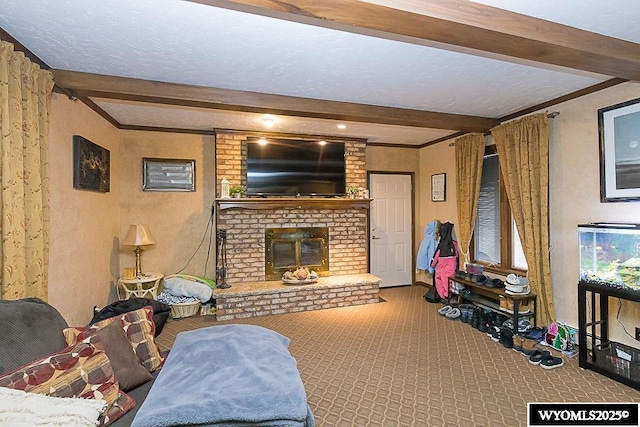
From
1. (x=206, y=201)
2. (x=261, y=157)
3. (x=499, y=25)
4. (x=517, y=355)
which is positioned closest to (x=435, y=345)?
(x=517, y=355)

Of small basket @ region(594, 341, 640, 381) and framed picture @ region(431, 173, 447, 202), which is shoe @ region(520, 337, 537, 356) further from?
framed picture @ region(431, 173, 447, 202)

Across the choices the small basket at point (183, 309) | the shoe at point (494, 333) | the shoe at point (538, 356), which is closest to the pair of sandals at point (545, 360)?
the shoe at point (538, 356)

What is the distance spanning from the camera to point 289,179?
465 centimetres

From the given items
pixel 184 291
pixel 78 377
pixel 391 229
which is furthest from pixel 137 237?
pixel 391 229

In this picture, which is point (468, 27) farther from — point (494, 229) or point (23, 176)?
point (494, 229)

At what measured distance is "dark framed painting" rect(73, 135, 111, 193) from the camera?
3031 mm

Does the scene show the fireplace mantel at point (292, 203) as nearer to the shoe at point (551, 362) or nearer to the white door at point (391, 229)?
the white door at point (391, 229)

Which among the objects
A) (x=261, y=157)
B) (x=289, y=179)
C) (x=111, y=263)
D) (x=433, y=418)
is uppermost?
(x=261, y=157)

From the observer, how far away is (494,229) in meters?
4.29

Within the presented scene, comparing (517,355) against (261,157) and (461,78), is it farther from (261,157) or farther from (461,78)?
(261,157)

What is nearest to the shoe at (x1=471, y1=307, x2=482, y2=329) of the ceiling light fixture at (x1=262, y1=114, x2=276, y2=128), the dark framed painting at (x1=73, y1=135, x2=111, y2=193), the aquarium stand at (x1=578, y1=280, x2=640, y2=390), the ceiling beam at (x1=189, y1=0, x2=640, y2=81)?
the aquarium stand at (x1=578, y1=280, x2=640, y2=390)

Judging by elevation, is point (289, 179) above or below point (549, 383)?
above

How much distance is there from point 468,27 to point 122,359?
2.47m

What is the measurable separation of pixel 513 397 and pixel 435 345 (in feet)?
3.08
